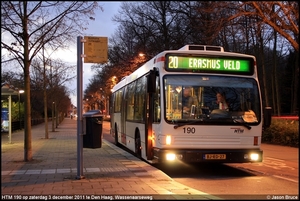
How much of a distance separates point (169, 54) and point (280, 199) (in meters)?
5.04

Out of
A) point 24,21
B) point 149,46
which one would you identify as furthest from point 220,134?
point 149,46

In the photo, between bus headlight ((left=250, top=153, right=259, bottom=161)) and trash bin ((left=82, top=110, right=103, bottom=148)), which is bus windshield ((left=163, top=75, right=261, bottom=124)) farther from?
trash bin ((left=82, top=110, right=103, bottom=148))

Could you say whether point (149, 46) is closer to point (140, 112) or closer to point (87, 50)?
point (140, 112)

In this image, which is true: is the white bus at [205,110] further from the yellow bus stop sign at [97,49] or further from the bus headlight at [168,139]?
the yellow bus stop sign at [97,49]

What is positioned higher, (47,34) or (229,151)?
(47,34)

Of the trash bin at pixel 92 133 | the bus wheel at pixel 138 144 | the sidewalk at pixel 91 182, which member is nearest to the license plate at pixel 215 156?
the sidewalk at pixel 91 182

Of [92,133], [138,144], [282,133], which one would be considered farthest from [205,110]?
[282,133]

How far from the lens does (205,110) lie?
9.62 metres

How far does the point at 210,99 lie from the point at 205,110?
319 millimetres

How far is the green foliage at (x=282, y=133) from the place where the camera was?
730 inches

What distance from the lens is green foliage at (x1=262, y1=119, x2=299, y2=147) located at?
18531 mm

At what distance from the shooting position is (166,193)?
6.82 metres

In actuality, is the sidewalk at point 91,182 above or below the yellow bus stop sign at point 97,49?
below

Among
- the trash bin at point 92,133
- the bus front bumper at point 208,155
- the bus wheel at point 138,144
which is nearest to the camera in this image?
the trash bin at point 92,133
